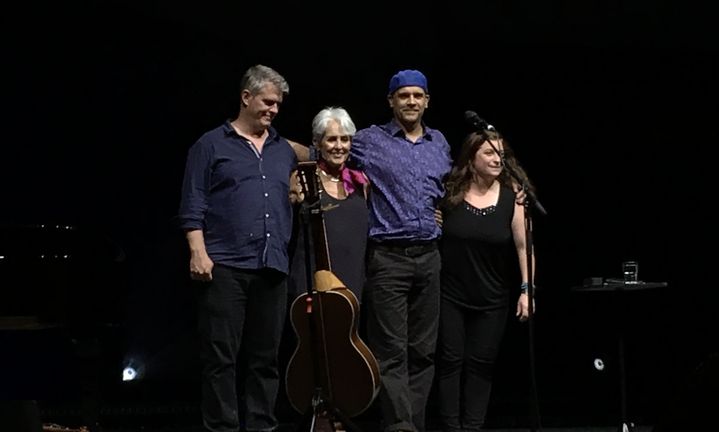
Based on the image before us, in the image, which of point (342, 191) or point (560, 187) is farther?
point (560, 187)

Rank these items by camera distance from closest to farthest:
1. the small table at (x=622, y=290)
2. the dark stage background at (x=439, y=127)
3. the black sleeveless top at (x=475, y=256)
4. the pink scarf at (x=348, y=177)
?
the pink scarf at (x=348, y=177) → the black sleeveless top at (x=475, y=256) → the small table at (x=622, y=290) → the dark stage background at (x=439, y=127)

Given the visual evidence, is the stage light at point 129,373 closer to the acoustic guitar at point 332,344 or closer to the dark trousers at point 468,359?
the acoustic guitar at point 332,344

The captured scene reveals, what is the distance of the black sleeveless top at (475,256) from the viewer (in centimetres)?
490

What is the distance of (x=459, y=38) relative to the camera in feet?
19.9

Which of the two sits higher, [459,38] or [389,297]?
[459,38]

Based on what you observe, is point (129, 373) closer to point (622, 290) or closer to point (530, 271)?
point (530, 271)

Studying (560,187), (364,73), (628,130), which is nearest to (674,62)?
(628,130)

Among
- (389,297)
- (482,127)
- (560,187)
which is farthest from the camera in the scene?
(560,187)

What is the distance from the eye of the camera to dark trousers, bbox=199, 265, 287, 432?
4441 mm

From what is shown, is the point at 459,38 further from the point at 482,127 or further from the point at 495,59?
the point at 482,127

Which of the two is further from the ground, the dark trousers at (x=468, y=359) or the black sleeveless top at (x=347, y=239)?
the black sleeveless top at (x=347, y=239)

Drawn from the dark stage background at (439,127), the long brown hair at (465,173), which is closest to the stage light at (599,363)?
the dark stage background at (439,127)

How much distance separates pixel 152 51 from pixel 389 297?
195 cm

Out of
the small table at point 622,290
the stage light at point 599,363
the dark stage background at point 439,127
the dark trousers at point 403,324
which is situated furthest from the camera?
the stage light at point 599,363
